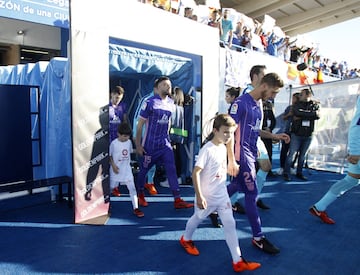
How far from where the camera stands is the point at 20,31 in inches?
359

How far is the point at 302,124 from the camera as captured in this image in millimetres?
5547

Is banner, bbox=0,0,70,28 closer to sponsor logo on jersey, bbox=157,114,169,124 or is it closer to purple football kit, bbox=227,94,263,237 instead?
sponsor logo on jersey, bbox=157,114,169,124

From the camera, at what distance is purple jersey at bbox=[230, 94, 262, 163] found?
2.64 m

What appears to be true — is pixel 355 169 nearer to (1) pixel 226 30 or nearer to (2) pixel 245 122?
(2) pixel 245 122

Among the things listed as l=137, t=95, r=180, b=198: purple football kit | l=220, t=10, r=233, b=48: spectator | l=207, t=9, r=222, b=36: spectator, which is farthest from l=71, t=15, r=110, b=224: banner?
l=220, t=10, r=233, b=48: spectator

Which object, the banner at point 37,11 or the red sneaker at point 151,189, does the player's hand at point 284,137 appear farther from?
the banner at point 37,11

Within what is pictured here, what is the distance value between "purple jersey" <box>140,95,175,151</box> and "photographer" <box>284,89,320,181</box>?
287cm

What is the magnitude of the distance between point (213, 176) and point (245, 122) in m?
0.58

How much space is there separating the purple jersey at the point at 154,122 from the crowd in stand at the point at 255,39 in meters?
3.83

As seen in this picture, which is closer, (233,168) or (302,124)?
(233,168)

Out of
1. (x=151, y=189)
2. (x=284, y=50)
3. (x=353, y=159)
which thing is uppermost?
(x=284, y=50)

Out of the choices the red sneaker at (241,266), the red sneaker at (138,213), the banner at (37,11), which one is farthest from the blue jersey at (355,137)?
the banner at (37,11)

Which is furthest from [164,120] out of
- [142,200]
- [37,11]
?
[37,11]

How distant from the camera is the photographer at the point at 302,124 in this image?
5516mm
